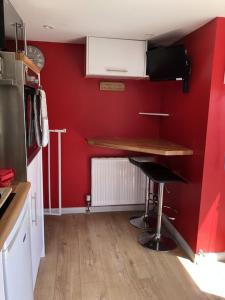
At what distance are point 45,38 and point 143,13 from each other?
1254 mm

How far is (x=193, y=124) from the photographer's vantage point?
7.87ft

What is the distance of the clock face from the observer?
9.33 ft

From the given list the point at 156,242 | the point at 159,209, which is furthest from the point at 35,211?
the point at 156,242

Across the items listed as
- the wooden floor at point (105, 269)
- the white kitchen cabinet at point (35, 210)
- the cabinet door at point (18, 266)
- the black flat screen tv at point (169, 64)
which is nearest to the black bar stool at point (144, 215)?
the wooden floor at point (105, 269)

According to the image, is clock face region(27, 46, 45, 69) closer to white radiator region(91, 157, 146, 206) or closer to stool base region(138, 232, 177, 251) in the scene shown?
white radiator region(91, 157, 146, 206)

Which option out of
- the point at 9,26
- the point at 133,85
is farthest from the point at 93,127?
the point at 9,26

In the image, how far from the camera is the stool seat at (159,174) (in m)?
2.35

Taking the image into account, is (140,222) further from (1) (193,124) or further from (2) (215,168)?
(1) (193,124)

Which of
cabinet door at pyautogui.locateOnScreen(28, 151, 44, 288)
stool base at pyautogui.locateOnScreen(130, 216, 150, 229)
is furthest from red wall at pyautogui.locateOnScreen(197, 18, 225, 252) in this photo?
cabinet door at pyautogui.locateOnScreen(28, 151, 44, 288)

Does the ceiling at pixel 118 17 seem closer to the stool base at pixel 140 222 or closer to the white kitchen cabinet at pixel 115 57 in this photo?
the white kitchen cabinet at pixel 115 57

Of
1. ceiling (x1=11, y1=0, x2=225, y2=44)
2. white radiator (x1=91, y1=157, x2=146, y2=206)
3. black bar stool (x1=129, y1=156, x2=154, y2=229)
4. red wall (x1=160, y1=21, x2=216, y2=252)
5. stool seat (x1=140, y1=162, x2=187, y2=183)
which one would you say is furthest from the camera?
white radiator (x1=91, y1=157, x2=146, y2=206)

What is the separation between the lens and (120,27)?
2338 mm

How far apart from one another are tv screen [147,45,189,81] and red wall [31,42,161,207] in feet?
1.70

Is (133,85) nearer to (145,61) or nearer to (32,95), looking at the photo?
(145,61)
